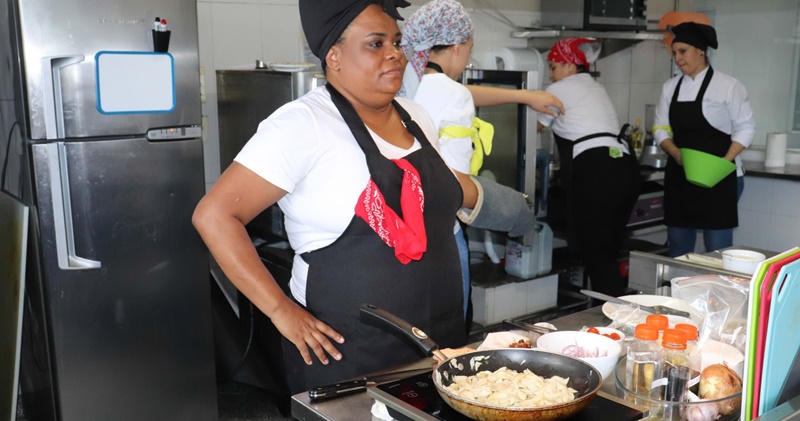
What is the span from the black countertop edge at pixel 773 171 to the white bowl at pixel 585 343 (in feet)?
11.1

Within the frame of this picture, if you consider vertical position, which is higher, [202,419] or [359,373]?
[359,373]

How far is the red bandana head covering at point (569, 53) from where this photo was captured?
3771mm

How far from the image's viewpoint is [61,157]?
92.0 inches

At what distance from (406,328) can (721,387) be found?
51 cm

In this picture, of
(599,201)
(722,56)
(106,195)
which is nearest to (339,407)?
(106,195)

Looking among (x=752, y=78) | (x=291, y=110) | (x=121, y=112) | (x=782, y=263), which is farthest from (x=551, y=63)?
→ (x=782, y=263)

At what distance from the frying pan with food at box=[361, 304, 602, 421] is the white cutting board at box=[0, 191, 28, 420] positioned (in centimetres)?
151

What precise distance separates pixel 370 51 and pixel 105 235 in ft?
4.14

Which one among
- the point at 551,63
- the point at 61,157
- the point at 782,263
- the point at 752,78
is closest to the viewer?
the point at 782,263

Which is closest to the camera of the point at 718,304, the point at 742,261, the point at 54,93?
the point at 718,304

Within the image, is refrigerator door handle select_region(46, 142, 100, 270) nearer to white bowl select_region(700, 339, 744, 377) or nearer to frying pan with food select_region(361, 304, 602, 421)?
frying pan with food select_region(361, 304, 602, 421)

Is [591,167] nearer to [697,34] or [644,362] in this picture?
[697,34]

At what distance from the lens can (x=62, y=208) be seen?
236 centimetres

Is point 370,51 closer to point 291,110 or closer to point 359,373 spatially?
point 291,110
